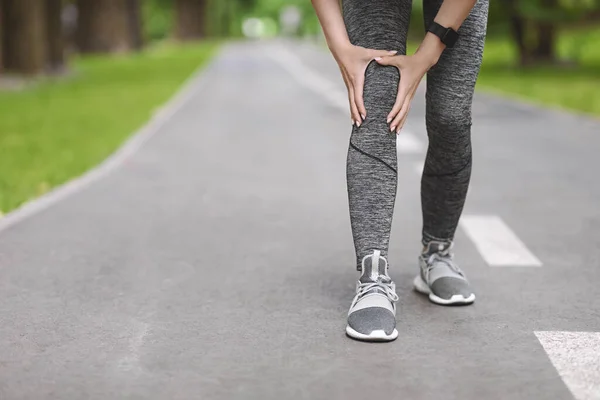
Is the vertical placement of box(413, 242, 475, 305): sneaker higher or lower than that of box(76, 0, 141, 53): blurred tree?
higher

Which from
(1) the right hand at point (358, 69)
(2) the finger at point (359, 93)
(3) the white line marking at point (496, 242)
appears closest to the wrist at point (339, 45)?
(1) the right hand at point (358, 69)

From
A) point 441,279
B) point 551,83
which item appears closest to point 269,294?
point 441,279

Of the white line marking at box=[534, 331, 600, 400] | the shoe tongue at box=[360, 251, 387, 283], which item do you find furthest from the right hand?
the white line marking at box=[534, 331, 600, 400]

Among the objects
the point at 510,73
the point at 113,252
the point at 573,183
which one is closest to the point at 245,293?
the point at 113,252

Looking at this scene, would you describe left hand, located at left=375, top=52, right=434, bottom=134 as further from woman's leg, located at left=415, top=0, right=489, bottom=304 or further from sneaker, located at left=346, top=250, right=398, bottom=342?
sneaker, located at left=346, top=250, right=398, bottom=342

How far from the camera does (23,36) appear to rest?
66.8 ft

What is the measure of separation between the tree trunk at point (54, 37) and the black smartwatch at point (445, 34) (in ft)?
67.2

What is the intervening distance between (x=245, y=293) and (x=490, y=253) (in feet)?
4.47

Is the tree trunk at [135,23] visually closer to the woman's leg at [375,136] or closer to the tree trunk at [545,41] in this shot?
the tree trunk at [545,41]

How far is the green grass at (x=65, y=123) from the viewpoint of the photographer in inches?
313

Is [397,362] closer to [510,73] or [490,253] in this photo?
[490,253]

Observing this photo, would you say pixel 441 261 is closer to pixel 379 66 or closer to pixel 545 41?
pixel 379 66

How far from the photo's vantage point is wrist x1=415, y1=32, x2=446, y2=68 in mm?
3469

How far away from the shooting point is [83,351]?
3.27 metres
